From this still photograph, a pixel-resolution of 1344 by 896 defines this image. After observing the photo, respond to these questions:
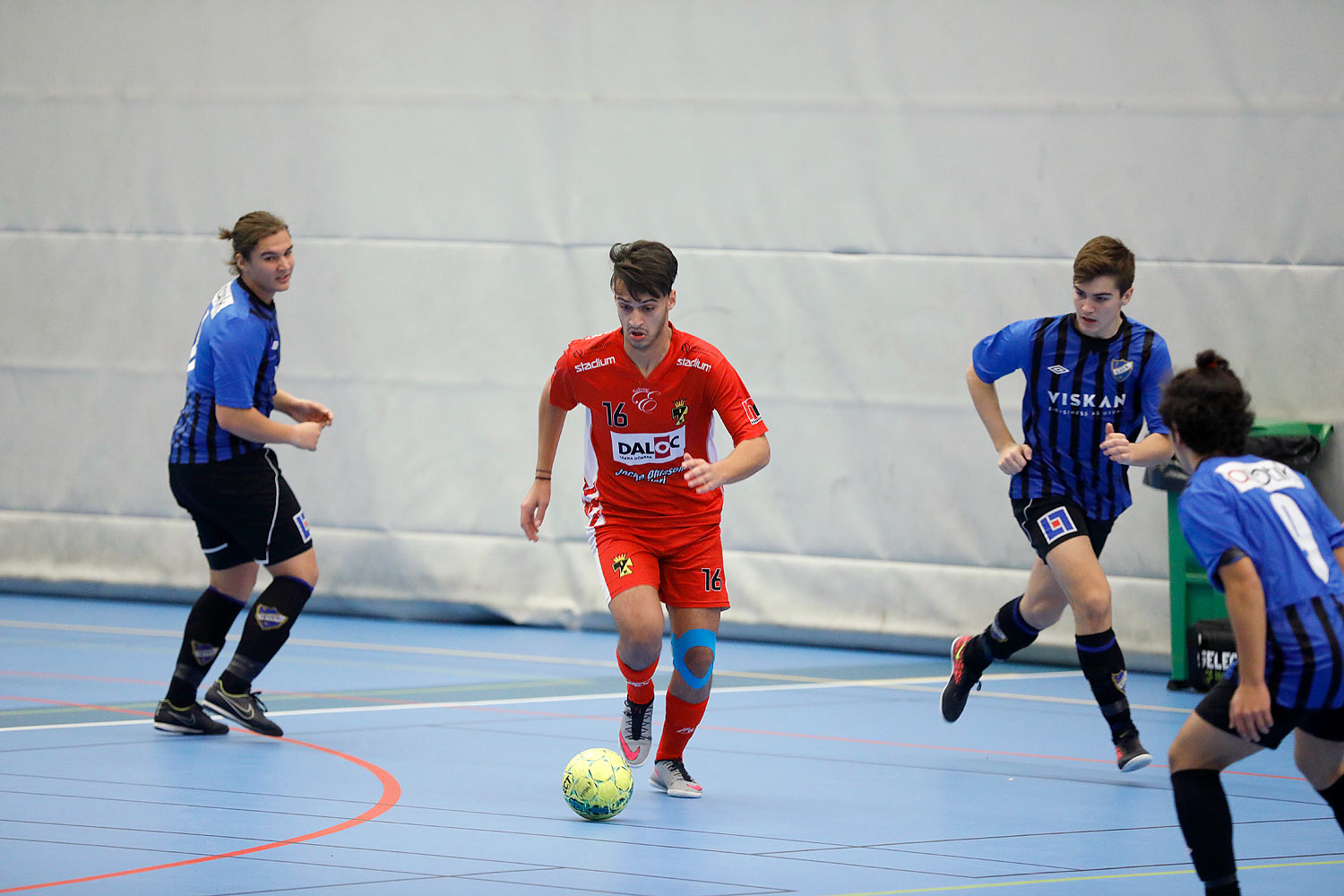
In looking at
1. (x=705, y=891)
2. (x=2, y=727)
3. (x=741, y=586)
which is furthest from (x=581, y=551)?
(x=705, y=891)

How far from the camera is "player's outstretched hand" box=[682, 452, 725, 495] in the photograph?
535cm

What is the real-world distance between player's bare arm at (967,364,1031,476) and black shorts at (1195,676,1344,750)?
7.68ft

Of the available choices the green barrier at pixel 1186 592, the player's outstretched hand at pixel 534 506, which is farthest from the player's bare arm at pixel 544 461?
the green barrier at pixel 1186 592

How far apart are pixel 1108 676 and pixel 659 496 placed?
6.18 feet

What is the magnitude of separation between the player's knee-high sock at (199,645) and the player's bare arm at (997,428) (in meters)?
3.13

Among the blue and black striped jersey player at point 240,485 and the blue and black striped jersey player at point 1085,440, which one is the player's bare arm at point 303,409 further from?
the blue and black striped jersey player at point 1085,440

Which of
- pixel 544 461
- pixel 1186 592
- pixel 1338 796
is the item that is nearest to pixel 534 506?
pixel 544 461

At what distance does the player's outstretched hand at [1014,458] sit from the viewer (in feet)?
21.2

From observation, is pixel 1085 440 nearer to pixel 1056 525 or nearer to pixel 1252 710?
pixel 1056 525

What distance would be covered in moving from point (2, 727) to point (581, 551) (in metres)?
4.22

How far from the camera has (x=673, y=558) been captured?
19.4ft

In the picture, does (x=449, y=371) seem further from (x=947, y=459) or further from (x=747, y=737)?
Result: (x=747, y=737)

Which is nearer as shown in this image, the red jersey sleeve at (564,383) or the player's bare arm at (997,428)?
the red jersey sleeve at (564,383)

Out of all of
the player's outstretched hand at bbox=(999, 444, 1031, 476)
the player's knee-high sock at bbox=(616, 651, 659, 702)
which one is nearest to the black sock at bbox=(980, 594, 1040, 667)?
the player's outstretched hand at bbox=(999, 444, 1031, 476)
